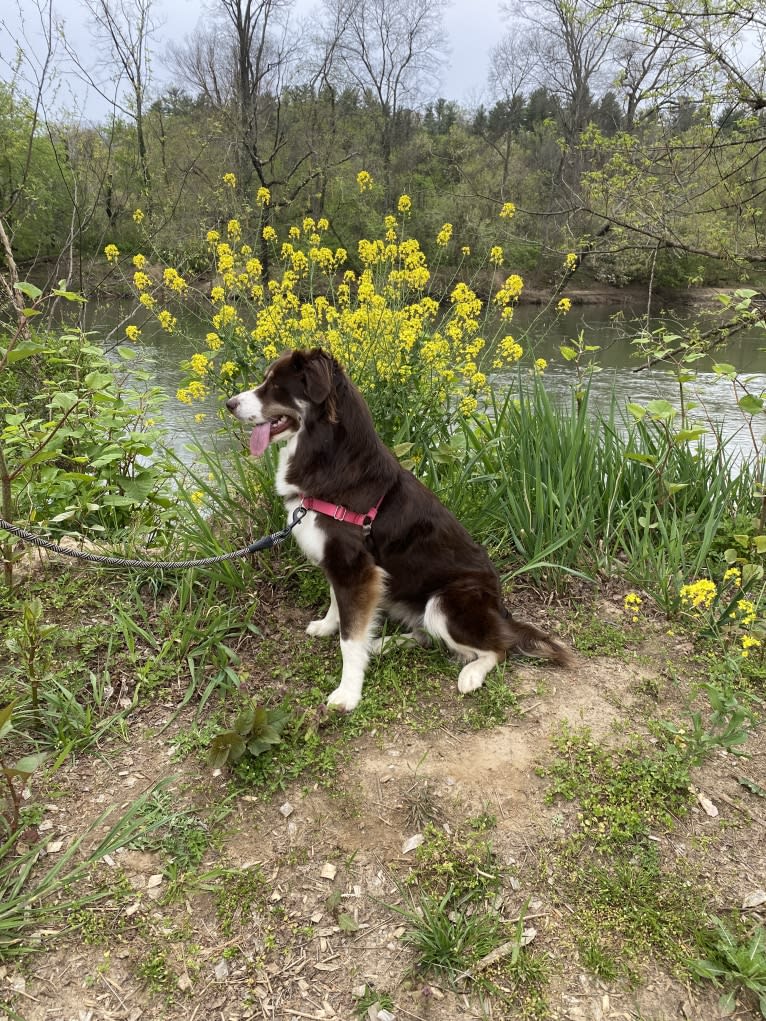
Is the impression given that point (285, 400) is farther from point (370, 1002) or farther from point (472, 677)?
point (370, 1002)

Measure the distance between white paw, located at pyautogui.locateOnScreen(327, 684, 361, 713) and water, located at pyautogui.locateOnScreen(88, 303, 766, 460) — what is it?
76.1 inches

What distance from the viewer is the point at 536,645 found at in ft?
9.45

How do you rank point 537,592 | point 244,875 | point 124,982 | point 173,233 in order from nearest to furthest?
point 124,982, point 244,875, point 537,592, point 173,233

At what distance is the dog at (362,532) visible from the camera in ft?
8.71

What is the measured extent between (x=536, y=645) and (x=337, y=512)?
120 centimetres

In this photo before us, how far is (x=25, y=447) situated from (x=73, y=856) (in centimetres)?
269

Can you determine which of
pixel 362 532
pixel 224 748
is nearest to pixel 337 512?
pixel 362 532

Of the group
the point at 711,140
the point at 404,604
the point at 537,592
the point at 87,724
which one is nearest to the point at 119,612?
the point at 87,724

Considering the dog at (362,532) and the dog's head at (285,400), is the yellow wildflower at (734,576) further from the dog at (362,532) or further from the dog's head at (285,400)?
the dog's head at (285,400)

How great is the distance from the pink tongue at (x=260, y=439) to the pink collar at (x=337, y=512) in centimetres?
31

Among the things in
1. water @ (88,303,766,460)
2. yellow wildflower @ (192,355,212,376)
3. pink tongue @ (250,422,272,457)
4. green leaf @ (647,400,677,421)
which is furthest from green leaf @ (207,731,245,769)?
green leaf @ (647,400,677,421)

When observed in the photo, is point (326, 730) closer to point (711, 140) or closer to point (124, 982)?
point (124, 982)

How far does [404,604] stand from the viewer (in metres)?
2.95

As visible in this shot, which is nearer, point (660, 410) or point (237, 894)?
point (237, 894)
